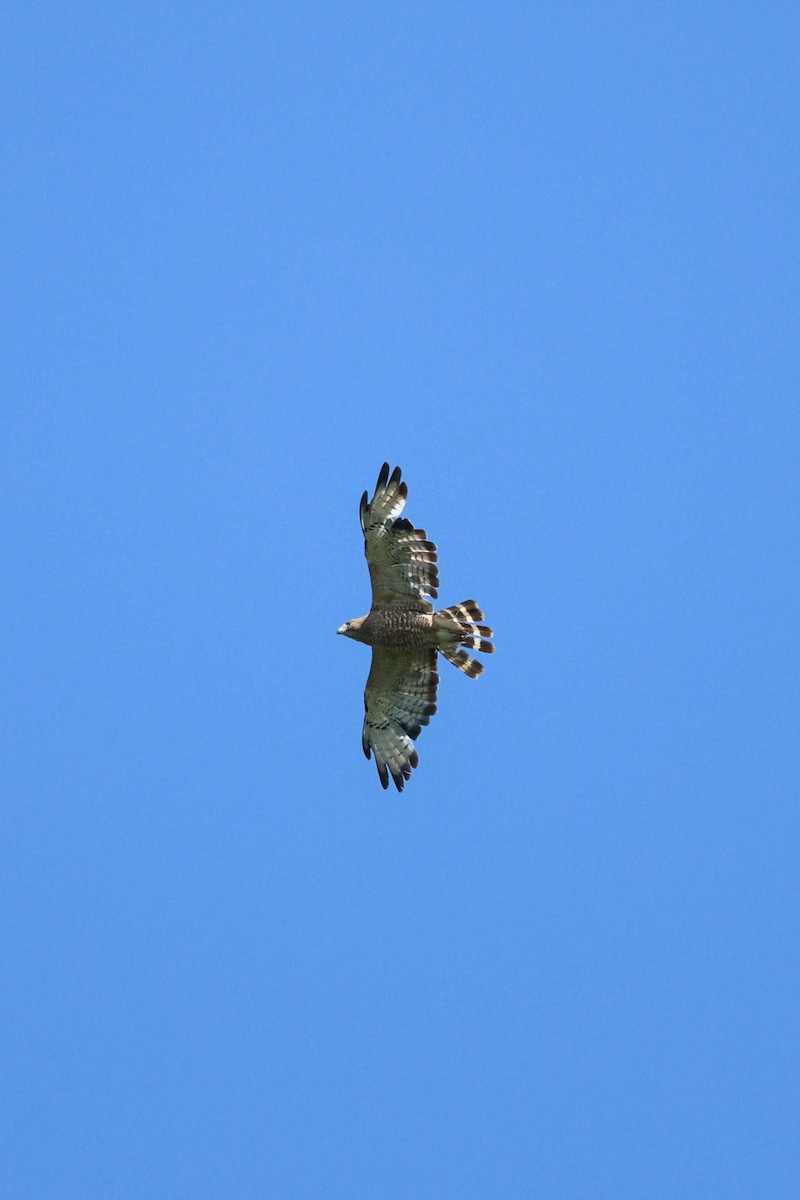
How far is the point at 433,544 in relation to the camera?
17.0 m

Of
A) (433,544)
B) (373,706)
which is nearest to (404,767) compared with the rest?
(373,706)

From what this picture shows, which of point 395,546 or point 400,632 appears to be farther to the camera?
point 400,632

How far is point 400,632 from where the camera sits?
17.4 m

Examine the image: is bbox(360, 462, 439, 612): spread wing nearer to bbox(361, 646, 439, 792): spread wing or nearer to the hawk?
the hawk

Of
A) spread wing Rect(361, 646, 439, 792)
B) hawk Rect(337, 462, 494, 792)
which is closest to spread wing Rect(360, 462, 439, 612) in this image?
hawk Rect(337, 462, 494, 792)

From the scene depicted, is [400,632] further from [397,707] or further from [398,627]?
[397,707]

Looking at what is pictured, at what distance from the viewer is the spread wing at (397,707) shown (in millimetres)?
17844

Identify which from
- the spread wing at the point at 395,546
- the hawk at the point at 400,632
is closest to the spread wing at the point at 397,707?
the hawk at the point at 400,632

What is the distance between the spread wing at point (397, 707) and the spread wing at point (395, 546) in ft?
2.71

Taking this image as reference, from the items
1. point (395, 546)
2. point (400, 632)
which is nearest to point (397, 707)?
point (400, 632)

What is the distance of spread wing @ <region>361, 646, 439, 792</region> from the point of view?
58.5 ft

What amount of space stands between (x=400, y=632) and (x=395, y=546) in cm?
88

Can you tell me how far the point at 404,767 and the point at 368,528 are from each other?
2.60m

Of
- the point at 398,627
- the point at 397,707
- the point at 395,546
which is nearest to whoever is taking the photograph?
the point at 395,546
